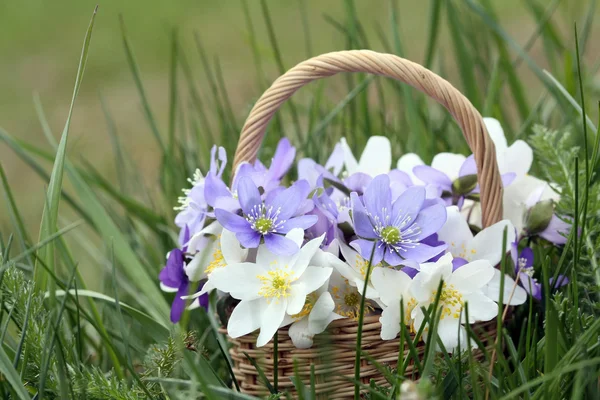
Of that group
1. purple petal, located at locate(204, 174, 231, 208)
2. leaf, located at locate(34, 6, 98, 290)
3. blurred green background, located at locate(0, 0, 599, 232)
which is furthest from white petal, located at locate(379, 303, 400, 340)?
blurred green background, located at locate(0, 0, 599, 232)

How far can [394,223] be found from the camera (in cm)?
69

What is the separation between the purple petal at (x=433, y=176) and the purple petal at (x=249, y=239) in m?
0.22

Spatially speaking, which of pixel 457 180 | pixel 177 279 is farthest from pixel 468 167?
pixel 177 279

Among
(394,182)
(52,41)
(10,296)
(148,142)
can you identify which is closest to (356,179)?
(394,182)

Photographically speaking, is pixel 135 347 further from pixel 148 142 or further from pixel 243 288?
pixel 148 142

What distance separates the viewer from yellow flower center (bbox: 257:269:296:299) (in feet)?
2.16

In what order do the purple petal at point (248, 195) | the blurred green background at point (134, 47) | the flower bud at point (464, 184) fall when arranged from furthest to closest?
the blurred green background at point (134, 47), the flower bud at point (464, 184), the purple petal at point (248, 195)

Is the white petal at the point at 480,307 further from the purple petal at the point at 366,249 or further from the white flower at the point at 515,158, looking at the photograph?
the white flower at the point at 515,158

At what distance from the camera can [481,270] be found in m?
0.64

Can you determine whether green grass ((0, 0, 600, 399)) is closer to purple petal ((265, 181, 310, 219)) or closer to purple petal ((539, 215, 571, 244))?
Answer: purple petal ((539, 215, 571, 244))

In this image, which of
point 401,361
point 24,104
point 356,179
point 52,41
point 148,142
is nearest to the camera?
point 401,361

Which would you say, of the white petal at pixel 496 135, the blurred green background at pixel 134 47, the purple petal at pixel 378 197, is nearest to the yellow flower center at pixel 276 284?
the purple petal at pixel 378 197

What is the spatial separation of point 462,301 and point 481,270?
3cm

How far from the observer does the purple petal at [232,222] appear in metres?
0.66
